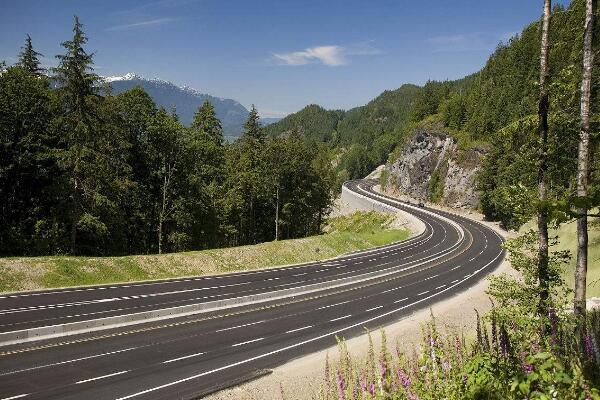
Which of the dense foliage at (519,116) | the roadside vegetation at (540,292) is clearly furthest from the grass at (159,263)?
the roadside vegetation at (540,292)

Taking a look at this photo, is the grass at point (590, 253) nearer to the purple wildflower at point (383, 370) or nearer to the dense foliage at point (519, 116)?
the dense foliage at point (519, 116)

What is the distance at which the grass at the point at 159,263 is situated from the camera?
30.9 meters

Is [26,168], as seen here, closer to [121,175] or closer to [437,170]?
[121,175]

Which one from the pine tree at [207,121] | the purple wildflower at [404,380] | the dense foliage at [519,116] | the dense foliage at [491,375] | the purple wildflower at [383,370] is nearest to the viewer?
the dense foliage at [491,375]

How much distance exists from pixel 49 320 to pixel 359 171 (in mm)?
180543

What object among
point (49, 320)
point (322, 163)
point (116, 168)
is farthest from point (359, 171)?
point (49, 320)

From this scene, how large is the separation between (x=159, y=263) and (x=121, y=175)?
38.0ft

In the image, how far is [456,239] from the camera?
68000 millimetres

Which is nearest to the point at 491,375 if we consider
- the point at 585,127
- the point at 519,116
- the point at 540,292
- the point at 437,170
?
the point at 540,292

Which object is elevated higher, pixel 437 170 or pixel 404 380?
pixel 437 170

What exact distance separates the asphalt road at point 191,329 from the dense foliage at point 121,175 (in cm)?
1130

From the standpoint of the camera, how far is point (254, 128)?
7450 centimetres

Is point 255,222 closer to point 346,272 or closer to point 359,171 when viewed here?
point 346,272

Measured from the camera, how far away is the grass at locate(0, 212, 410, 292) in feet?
101
